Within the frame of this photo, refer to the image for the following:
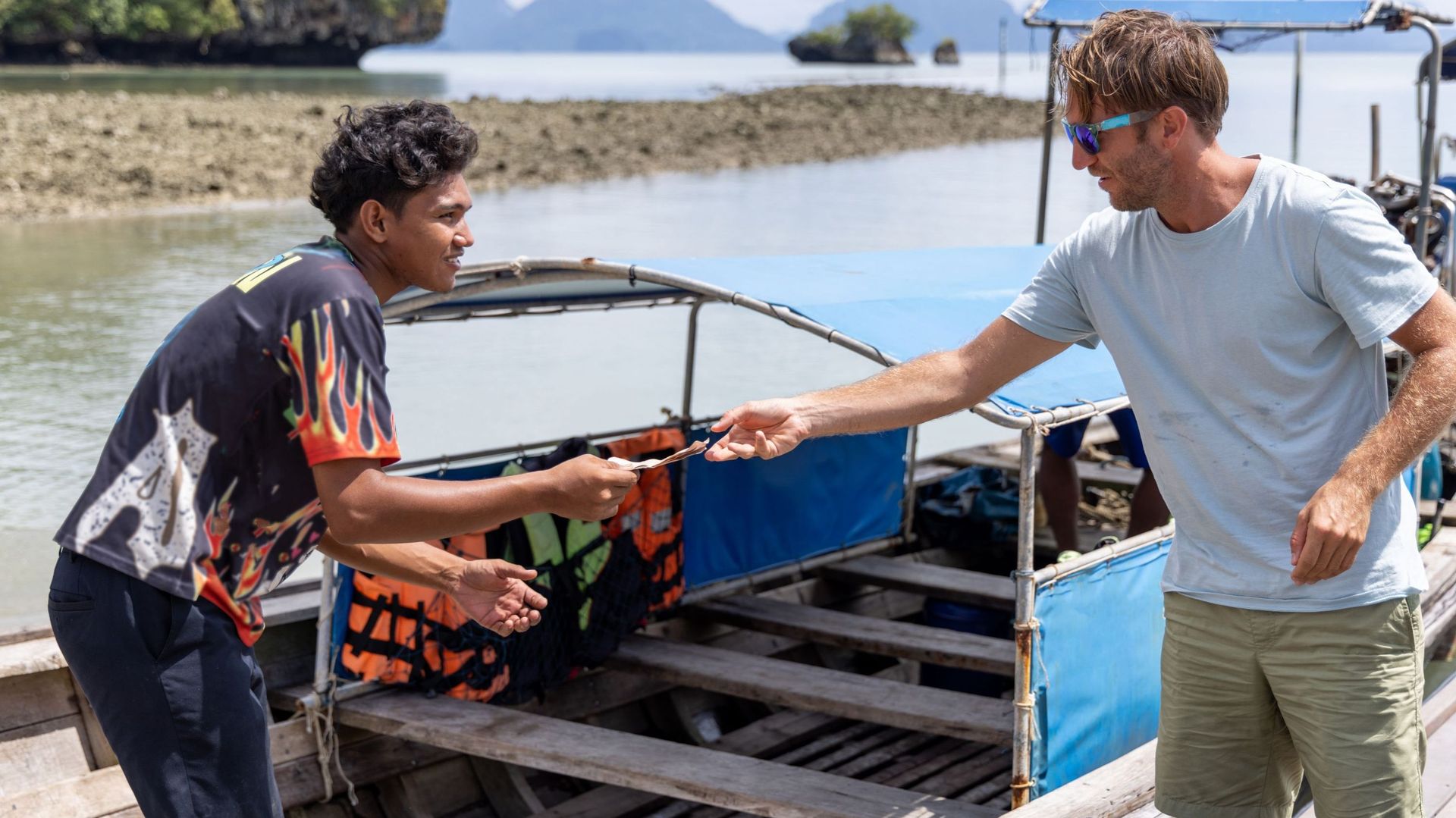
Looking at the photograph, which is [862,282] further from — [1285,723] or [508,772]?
[1285,723]

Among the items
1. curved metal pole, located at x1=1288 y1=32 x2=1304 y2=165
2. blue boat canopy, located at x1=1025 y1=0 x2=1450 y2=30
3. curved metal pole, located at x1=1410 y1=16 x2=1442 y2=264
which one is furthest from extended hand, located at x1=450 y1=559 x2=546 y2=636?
curved metal pole, located at x1=1288 y1=32 x2=1304 y2=165

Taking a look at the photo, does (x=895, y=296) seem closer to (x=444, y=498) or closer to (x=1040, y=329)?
(x=1040, y=329)

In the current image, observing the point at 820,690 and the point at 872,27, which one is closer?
the point at 820,690

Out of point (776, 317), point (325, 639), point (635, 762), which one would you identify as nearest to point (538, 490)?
point (776, 317)

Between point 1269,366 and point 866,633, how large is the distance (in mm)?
3255

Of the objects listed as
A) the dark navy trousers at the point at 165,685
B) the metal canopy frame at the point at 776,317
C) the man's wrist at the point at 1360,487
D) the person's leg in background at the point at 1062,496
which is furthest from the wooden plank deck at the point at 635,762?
the person's leg in background at the point at 1062,496

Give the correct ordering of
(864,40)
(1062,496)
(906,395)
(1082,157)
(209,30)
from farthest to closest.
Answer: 1. (864,40)
2. (209,30)
3. (1062,496)
4. (906,395)
5. (1082,157)

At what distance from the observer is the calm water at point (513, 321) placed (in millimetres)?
11898

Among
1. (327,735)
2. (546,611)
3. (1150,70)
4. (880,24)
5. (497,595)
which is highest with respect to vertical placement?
(880,24)

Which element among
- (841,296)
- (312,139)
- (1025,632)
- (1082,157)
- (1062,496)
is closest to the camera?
(1082,157)

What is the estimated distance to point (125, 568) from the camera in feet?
7.54

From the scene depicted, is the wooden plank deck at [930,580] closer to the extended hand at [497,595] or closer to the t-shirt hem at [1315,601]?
the t-shirt hem at [1315,601]

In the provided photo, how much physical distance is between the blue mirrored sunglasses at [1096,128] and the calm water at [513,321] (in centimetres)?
190

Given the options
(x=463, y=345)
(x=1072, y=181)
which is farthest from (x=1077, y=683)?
(x=1072, y=181)
